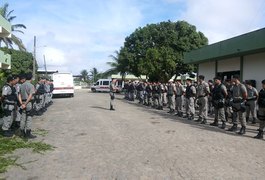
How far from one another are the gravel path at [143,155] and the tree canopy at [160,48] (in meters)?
30.1

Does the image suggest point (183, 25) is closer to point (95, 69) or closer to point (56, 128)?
point (56, 128)

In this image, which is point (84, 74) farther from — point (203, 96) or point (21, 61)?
point (203, 96)

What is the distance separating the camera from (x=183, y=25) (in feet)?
161

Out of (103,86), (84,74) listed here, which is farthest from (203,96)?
(84,74)

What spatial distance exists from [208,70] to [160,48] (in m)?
18.6

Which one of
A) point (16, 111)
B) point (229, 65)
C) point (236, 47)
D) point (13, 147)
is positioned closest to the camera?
point (13, 147)

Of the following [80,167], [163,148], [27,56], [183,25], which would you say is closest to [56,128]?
[163,148]

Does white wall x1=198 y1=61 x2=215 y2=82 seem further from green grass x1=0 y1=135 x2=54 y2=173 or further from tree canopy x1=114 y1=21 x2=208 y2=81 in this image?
green grass x1=0 y1=135 x2=54 y2=173

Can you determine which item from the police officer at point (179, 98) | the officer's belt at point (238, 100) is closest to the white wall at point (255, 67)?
the police officer at point (179, 98)

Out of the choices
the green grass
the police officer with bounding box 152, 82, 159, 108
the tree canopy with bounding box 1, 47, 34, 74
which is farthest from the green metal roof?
the tree canopy with bounding box 1, 47, 34, 74

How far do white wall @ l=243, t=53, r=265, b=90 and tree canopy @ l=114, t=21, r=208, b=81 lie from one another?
20.2 metres

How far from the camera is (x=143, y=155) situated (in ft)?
26.9

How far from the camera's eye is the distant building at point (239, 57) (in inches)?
757

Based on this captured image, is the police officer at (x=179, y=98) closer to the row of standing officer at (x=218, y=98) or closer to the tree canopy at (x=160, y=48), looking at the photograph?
the row of standing officer at (x=218, y=98)
